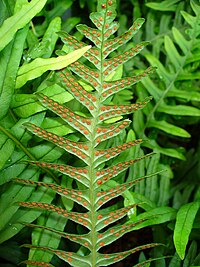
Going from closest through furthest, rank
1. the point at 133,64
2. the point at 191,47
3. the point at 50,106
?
the point at 50,106
the point at 191,47
the point at 133,64

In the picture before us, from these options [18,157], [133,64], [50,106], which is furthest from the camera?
[133,64]

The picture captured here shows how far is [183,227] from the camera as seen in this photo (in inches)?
39.5

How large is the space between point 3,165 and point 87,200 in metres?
0.19

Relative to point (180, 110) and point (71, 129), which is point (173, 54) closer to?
point (180, 110)

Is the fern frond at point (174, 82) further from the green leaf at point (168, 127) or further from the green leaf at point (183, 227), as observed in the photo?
the green leaf at point (183, 227)

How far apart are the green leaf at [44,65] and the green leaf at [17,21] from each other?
3.0 inches

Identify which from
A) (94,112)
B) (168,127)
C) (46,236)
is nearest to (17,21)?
(94,112)

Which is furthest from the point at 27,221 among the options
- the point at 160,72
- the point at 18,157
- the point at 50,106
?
the point at 160,72

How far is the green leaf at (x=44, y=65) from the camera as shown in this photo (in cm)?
89

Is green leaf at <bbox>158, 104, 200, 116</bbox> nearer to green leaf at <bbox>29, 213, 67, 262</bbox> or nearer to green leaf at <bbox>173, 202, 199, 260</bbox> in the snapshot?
green leaf at <bbox>173, 202, 199, 260</bbox>

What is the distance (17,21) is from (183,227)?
1.79 ft

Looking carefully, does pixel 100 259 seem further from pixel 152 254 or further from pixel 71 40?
pixel 71 40

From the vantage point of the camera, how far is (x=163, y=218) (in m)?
1.11

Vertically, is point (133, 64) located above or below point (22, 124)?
above
